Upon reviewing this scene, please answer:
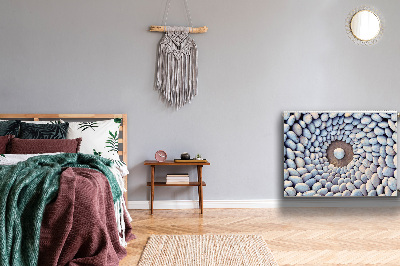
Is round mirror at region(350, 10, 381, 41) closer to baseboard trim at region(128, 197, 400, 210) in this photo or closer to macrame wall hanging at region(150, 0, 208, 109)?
macrame wall hanging at region(150, 0, 208, 109)

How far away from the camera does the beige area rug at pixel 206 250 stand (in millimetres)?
2652

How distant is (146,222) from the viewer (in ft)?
12.5

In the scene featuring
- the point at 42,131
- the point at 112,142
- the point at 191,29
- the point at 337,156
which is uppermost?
the point at 191,29

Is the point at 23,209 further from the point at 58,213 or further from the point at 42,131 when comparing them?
the point at 42,131

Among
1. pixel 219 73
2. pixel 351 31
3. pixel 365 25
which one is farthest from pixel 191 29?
pixel 365 25

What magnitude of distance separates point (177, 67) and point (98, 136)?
1147 mm

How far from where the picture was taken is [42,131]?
3791mm

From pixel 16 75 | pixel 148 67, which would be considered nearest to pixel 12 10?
pixel 16 75

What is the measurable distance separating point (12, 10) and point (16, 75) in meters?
0.68

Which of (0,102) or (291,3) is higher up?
(291,3)

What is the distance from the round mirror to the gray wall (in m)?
0.10

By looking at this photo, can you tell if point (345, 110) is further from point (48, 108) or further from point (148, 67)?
point (48, 108)

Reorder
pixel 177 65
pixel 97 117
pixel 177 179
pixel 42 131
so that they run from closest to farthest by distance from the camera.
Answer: pixel 42 131
pixel 177 179
pixel 97 117
pixel 177 65

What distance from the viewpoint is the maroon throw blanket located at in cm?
206
